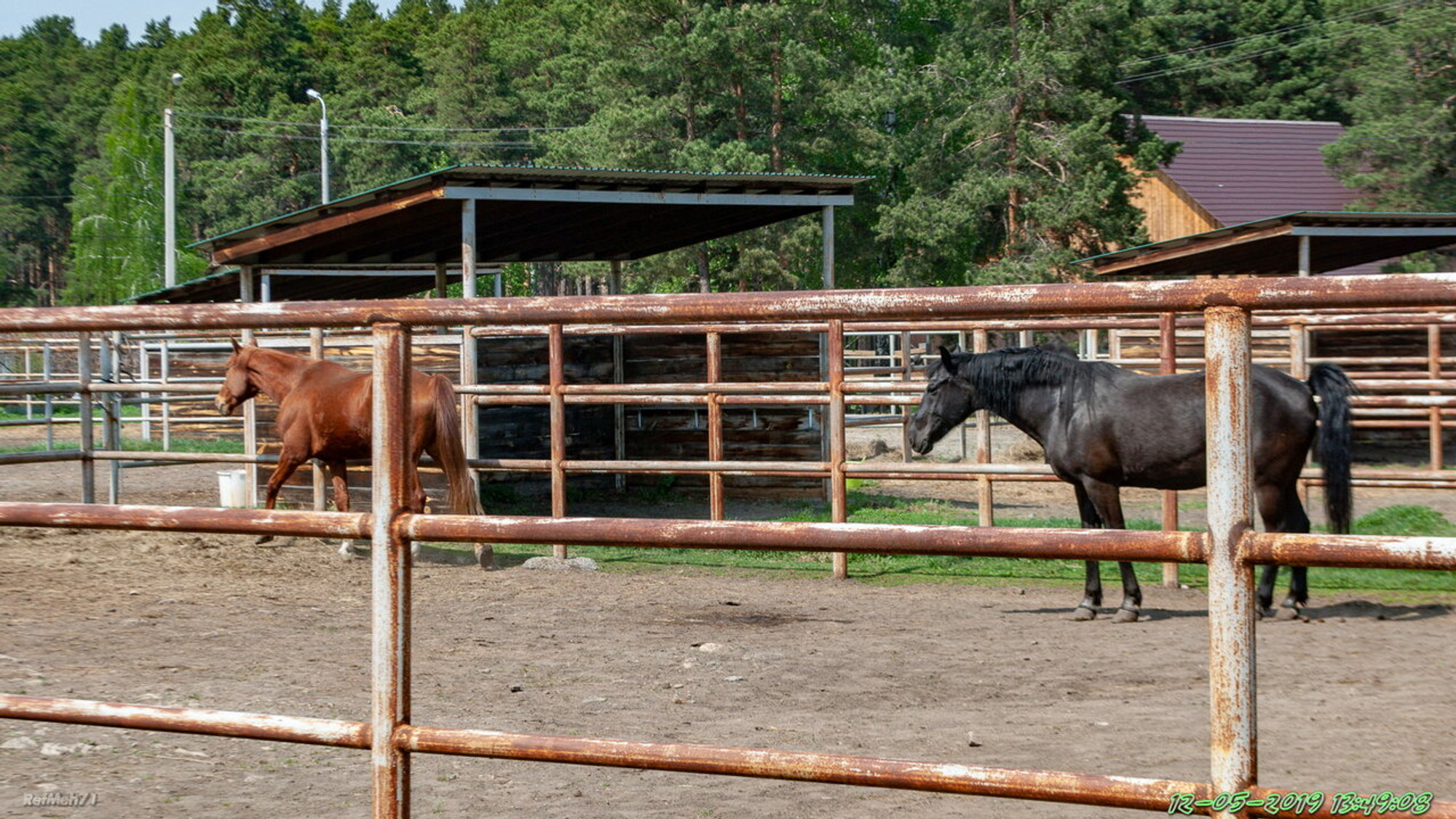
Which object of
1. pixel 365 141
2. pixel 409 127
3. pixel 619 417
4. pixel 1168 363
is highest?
pixel 409 127

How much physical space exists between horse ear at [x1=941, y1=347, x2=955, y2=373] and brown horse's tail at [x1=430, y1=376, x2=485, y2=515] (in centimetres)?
314

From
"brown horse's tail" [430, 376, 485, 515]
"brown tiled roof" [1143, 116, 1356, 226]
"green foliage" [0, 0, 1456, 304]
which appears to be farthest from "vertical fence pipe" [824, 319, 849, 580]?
"brown tiled roof" [1143, 116, 1356, 226]

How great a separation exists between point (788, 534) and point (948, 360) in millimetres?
5652

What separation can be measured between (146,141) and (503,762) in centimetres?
4352

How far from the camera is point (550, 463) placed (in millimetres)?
8805

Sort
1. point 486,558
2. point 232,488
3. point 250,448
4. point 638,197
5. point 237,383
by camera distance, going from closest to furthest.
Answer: point 486,558, point 237,383, point 232,488, point 250,448, point 638,197

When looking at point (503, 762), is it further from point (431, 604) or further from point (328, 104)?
point (328, 104)

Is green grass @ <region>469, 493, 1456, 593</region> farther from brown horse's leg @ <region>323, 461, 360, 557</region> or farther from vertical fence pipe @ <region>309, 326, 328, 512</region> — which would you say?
vertical fence pipe @ <region>309, 326, 328, 512</region>

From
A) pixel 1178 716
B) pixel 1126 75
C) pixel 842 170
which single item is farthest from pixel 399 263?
pixel 1126 75

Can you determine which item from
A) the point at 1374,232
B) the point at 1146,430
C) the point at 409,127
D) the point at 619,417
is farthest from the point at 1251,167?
the point at 1146,430

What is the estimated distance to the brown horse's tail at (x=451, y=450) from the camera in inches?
323

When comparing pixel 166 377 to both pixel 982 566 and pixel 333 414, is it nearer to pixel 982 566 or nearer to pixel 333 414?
pixel 333 414

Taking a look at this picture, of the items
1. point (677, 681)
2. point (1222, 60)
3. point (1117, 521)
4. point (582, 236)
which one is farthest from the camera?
point (1222, 60)

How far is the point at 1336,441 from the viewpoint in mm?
6453
